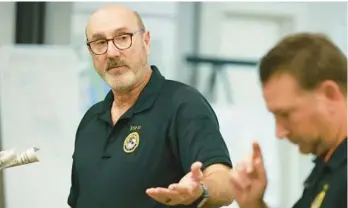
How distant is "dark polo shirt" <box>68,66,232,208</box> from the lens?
141 cm

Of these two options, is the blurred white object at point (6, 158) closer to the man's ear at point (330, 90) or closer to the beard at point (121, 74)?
the beard at point (121, 74)

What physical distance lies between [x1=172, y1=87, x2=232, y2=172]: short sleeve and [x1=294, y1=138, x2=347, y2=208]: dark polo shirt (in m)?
0.35

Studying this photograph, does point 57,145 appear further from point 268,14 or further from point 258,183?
point 258,183

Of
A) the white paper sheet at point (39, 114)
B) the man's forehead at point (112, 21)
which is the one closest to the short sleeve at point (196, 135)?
the man's forehead at point (112, 21)

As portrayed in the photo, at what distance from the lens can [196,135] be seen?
1.40m

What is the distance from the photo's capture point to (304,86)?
3.20ft

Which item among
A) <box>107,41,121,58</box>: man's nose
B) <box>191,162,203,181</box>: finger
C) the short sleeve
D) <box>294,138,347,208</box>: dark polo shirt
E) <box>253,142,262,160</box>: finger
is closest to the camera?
<box>294,138,347,208</box>: dark polo shirt

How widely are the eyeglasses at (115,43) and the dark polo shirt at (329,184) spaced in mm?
664

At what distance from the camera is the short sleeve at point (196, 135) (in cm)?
138

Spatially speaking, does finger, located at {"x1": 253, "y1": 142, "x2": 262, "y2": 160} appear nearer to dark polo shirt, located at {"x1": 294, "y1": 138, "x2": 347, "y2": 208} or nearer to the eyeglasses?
dark polo shirt, located at {"x1": 294, "y1": 138, "x2": 347, "y2": 208}

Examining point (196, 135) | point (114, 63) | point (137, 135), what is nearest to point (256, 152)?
point (196, 135)

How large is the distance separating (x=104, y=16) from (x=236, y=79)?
1.34m

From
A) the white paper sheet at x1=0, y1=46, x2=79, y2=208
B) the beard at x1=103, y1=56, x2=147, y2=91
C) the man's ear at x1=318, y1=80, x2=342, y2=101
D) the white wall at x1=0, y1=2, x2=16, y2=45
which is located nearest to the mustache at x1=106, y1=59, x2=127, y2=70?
the beard at x1=103, y1=56, x2=147, y2=91

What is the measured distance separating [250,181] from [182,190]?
0.18m
